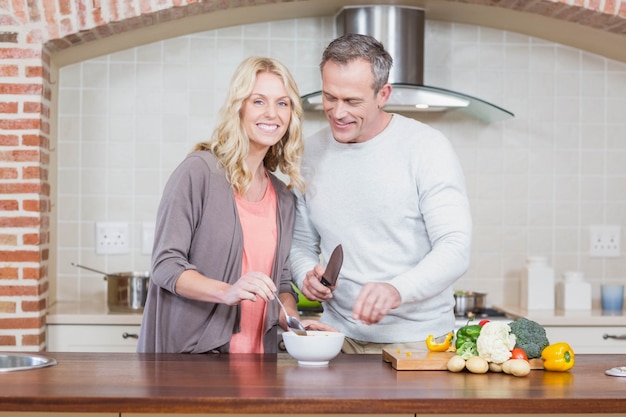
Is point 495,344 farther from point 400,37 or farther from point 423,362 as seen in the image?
point 400,37

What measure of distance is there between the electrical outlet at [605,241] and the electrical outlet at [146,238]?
7.29 ft

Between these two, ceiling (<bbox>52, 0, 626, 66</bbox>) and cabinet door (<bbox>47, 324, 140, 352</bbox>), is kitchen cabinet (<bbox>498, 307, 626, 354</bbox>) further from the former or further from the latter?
cabinet door (<bbox>47, 324, 140, 352</bbox>)

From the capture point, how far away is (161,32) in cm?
432

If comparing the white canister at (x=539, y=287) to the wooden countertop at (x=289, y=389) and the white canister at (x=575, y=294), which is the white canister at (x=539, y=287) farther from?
the wooden countertop at (x=289, y=389)

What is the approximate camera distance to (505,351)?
2.29 meters

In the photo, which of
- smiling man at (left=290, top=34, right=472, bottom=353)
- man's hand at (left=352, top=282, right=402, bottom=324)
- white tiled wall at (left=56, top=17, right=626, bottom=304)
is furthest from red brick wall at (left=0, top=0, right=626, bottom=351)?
man's hand at (left=352, top=282, right=402, bottom=324)

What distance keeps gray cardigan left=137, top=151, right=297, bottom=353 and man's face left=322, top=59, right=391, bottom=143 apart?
15.5 inches

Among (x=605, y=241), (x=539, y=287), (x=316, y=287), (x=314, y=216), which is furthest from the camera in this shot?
(x=605, y=241)

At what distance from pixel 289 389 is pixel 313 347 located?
291 mm

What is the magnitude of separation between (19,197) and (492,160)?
7.51 feet

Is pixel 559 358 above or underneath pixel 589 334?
above

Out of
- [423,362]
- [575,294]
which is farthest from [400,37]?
[423,362]

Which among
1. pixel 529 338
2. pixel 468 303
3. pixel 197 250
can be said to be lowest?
pixel 468 303

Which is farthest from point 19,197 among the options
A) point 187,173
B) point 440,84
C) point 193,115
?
point 440,84
